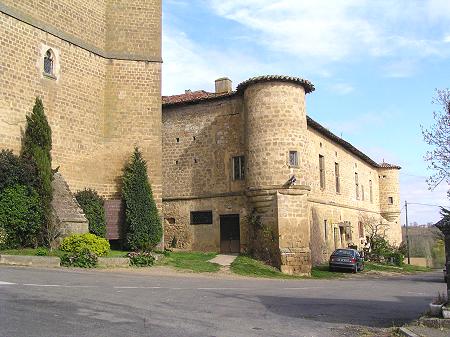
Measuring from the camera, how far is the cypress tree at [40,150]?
1948 centimetres

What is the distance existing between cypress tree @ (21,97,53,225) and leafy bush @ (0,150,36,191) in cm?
27

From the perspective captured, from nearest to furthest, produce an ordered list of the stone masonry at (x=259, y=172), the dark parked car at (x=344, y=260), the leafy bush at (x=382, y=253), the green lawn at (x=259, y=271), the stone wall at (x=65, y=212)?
1. the stone wall at (x=65, y=212)
2. the green lawn at (x=259, y=271)
3. the stone masonry at (x=259, y=172)
4. the dark parked car at (x=344, y=260)
5. the leafy bush at (x=382, y=253)

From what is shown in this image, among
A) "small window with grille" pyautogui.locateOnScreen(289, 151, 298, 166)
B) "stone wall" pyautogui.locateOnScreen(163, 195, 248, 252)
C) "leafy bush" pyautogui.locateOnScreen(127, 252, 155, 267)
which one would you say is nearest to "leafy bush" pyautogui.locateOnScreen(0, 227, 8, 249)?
"leafy bush" pyautogui.locateOnScreen(127, 252, 155, 267)

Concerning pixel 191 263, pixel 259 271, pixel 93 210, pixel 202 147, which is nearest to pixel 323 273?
pixel 259 271

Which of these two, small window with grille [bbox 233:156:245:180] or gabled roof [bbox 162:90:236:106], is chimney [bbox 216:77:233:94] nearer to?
gabled roof [bbox 162:90:236:106]

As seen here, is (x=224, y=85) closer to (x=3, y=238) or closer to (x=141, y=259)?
(x=141, y=259)

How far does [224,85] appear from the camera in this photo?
29.3m

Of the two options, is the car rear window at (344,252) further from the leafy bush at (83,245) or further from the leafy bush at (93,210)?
the leafy bush at (83,245)

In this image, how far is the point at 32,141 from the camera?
66.3 feet

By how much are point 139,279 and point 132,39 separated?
1479 centimetres

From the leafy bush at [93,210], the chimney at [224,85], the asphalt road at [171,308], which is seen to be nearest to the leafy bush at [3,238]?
the asphalt road at [171,308]

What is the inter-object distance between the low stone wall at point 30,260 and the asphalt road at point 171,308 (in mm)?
1523

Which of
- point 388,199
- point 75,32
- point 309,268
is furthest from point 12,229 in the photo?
point 388,199

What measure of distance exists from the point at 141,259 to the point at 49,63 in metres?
9.77
